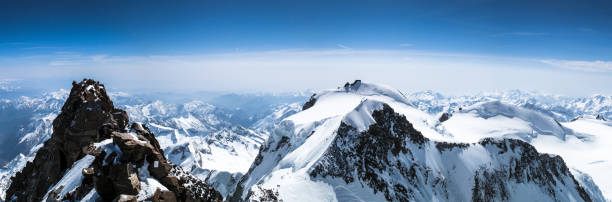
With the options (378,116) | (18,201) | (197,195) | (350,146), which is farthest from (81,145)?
(378,116)

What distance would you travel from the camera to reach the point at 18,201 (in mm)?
40969

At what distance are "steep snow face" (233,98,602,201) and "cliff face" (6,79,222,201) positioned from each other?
25.2 meters

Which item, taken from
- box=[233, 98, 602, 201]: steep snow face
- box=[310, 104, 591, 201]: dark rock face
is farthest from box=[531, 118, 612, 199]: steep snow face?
box=[310, 104, 591, 201]: dark rock face

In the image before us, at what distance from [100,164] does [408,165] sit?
6552cm

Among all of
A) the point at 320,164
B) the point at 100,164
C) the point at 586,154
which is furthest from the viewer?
the point at 586,154

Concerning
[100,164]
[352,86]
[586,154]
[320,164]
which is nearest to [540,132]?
[586,154]

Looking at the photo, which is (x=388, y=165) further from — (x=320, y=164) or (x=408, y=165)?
(x=320, y=164)

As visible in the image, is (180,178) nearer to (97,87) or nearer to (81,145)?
(81,145)

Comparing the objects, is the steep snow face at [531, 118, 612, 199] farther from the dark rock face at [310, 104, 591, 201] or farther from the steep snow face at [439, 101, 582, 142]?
the dark rock face at [310, 104, 591, 201]

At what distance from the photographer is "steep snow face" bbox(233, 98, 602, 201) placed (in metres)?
58.3

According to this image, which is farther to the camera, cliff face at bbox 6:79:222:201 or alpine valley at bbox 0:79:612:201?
alpine valley at bbox 0:79:612:201

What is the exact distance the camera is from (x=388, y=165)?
224 feet

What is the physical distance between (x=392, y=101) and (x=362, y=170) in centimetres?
6917

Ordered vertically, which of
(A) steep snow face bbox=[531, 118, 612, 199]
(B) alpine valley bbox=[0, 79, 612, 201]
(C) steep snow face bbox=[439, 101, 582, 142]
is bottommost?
(A) steep snow face bbox=[531, 118, 612, 199]
